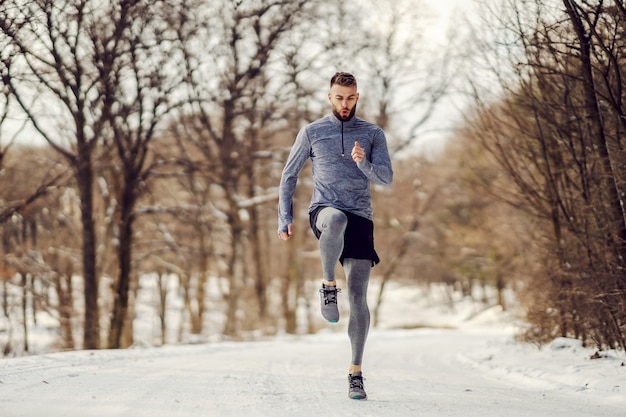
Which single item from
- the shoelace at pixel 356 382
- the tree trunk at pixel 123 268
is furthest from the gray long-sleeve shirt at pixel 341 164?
the tree trunk at pixel 123 268

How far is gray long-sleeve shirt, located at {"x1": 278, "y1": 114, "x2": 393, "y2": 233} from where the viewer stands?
432 cm

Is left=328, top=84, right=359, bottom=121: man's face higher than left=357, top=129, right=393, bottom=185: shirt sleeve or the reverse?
higher

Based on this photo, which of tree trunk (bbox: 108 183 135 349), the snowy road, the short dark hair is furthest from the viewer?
tree trunk (bbox: 108 183 135 349)

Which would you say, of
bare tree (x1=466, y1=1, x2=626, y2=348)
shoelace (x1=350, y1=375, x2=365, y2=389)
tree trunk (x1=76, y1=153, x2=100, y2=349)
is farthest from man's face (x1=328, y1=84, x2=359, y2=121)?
tree trunk (x1=76, y1=153, x2=100, y2=349)

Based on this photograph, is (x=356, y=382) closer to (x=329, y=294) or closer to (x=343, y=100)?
(x=329, y=294)

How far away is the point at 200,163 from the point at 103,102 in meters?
2.80

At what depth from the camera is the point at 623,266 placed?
21.0 ft

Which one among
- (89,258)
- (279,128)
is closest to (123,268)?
(89,258)

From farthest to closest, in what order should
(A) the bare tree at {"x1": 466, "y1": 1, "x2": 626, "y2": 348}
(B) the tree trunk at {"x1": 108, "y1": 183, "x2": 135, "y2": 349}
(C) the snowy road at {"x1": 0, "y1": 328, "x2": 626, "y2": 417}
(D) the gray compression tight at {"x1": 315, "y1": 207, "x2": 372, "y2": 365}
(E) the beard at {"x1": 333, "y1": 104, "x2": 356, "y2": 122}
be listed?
(B) the tree trunk at {"x1": 108, "y1": 183, "x2": 135, "y2": 349}
(A) the bare tree at {"x1": 466, "y1": 1, "x2": 626, "y2": 348}
(E) the beard at {"x1": 333, "y1": 104, "x2": 356, "y2": 122}
(D) the gray compression tight at {"x1": 315, "y1": 207, "x2": 372, "y2": 365}
(C) the snowy road at {"x1": 0, "y1": 328, "x2": 626, "y2": 417}

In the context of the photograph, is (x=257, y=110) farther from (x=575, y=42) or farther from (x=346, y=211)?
(x=346, y=211)

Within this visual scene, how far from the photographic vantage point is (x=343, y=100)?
4.32 m

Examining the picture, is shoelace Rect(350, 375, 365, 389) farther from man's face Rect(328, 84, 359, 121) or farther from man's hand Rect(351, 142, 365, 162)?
man's face Rect(328, 84, 359, 121)

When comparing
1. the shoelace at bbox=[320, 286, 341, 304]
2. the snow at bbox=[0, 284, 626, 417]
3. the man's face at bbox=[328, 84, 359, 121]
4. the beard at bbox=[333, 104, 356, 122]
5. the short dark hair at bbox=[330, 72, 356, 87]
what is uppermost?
the short dark hair at bbox=[330, 72, 356, 87]

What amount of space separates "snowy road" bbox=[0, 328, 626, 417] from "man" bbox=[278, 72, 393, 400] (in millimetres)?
524
